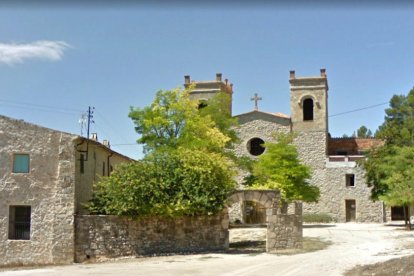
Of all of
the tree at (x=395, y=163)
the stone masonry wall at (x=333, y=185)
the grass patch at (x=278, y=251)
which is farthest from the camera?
the stone masonry wall at (x=333, y=185)

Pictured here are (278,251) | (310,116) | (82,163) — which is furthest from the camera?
(310,116)

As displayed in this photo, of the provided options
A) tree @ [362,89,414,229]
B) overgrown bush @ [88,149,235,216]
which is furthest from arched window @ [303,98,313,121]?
overgrown bush @ [88,149,235,216]

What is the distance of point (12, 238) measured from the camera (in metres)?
24.0

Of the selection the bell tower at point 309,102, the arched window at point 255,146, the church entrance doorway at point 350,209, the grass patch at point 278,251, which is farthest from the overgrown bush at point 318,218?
the grass patch at point 278,251

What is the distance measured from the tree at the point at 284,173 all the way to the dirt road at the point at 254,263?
9.50 m

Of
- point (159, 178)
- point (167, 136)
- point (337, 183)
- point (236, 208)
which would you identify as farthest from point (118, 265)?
point (337, 183)

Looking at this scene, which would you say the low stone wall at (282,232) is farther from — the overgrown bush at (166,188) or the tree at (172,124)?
the tree at (172,124)

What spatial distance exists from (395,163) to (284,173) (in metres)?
7.26

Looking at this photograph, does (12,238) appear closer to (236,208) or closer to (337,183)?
(236,208)

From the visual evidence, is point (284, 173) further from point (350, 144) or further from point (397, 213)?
point (350, 144)

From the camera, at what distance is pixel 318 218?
44.8 metres

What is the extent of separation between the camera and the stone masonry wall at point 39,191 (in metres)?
23.7

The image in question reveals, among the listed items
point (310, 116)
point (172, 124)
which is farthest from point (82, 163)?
point (310, 116)

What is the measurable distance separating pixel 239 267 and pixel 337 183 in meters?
27.7
